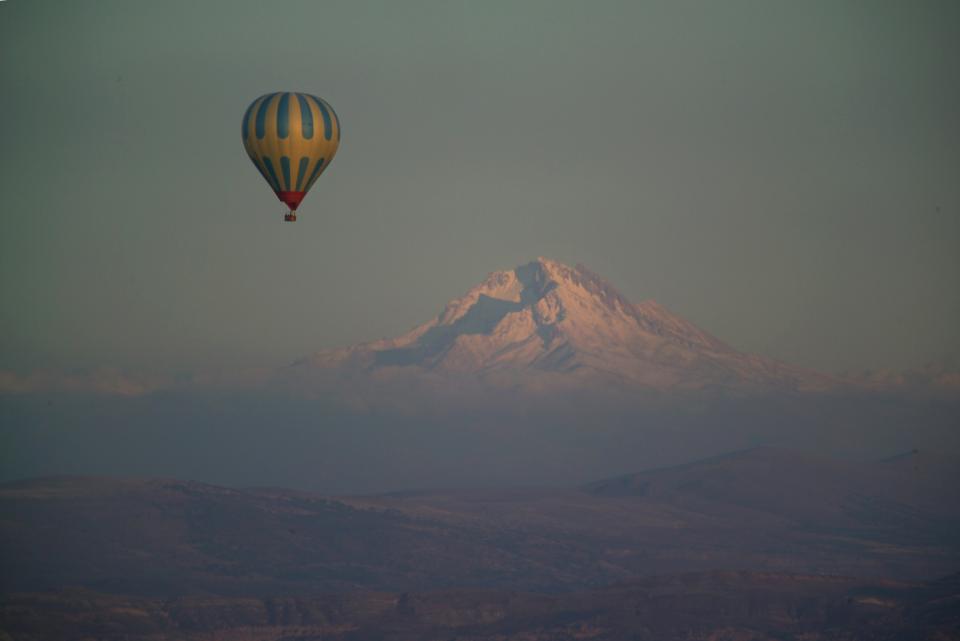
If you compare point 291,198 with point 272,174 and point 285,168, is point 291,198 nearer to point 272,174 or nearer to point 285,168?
point 285,168

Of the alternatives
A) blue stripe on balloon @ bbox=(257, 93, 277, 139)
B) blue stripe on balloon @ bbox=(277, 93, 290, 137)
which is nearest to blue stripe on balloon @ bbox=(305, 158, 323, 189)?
blue stripe on balloon @ bbox=(277, 93, 290, 137)

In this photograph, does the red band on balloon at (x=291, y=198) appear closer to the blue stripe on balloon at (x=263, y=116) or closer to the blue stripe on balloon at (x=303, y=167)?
the blue stripe on balloon at (x=303, y=167)

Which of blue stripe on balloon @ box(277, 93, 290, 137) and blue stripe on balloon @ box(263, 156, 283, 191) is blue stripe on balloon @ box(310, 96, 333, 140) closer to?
blue stripe on balloon @ box(277, 93, 290, 137)

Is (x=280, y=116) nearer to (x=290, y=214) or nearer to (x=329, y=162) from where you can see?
(x=329, y=162)

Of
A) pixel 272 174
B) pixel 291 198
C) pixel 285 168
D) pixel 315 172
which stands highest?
pixel 285 168

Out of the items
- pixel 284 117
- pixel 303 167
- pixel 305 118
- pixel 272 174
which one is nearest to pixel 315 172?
pixel 303 167

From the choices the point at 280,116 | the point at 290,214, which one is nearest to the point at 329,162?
the point at 280,116
